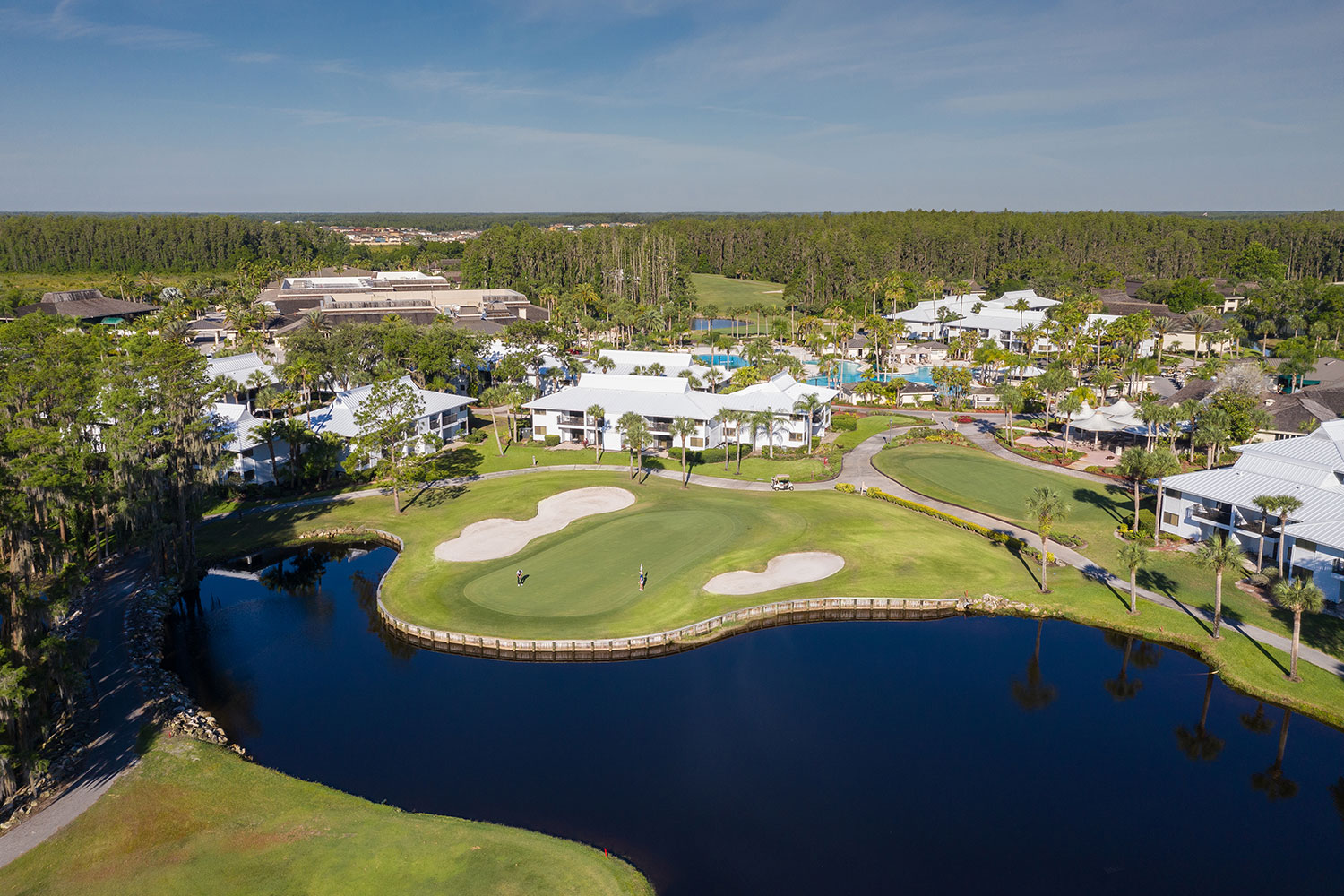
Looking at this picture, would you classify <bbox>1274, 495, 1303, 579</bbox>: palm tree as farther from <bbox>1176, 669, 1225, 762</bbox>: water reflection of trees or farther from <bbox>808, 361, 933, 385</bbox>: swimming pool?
<bbox>808, 361, 933, 385</bbox>: swimming pool

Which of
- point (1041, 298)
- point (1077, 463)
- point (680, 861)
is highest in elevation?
point (1041, 298)

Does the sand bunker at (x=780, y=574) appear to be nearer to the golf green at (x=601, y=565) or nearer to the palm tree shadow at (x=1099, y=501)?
the golf green at (x=601, y=565)

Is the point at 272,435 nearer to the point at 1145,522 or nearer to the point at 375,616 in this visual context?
the point at 375,616

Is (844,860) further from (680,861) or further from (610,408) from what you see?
(610,408)

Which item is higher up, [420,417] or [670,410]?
[670,410]

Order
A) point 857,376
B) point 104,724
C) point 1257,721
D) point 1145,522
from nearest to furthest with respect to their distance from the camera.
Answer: point 104,724
point 1257,721
point 1145,522
point 857,376

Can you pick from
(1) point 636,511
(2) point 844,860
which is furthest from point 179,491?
(2) point 844,860

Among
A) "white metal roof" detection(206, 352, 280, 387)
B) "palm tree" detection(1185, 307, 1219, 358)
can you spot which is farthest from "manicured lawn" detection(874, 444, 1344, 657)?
"white metal roof" detection(206, 352, 280, 387)

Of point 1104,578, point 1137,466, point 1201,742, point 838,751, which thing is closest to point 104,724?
point 838,751

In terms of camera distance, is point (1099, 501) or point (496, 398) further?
point (496, 398)
